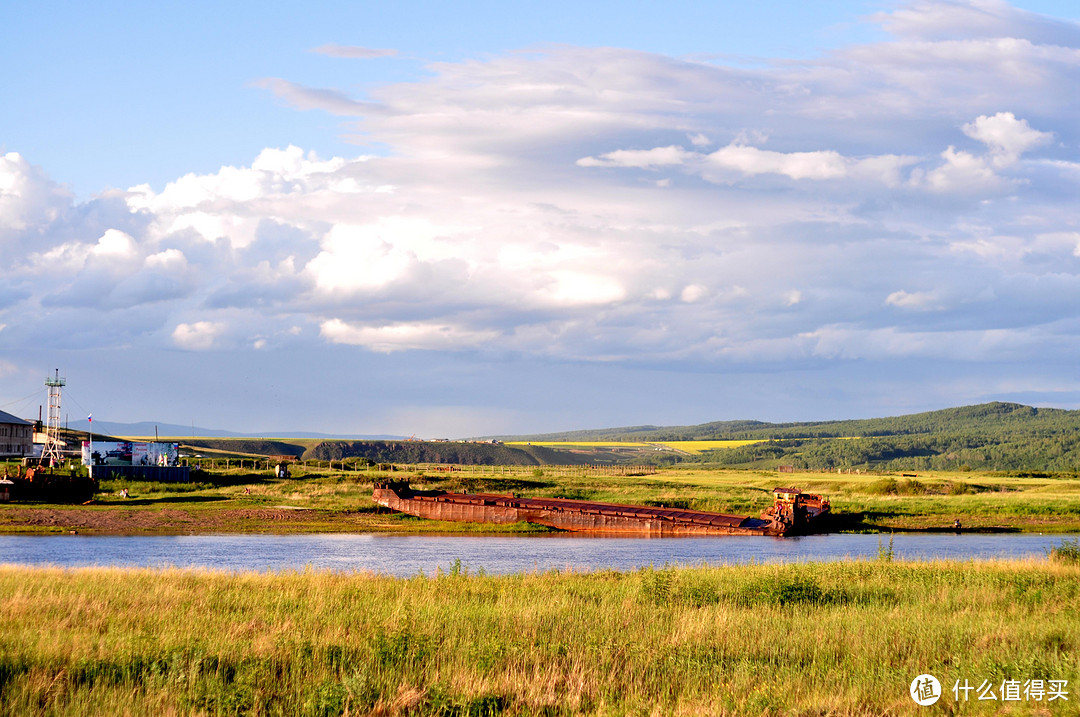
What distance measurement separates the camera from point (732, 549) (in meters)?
48.6

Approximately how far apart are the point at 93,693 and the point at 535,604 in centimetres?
921

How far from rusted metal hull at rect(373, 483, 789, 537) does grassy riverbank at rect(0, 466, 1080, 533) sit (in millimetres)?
1481

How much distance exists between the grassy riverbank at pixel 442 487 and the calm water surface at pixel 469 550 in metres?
4.71

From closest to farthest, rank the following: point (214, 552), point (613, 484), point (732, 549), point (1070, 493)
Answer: point (214, 552) < point (732, 549) < point (1070, 493) < point (613, 484)

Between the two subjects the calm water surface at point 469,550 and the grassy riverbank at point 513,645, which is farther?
the calm water surface at point 469,550

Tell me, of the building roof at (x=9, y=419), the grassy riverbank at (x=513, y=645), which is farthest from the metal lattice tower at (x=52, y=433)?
the grassy riverbank at (x=513, y=645)

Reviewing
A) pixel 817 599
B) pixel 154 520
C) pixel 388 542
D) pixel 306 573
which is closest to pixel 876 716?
pixel 817 599

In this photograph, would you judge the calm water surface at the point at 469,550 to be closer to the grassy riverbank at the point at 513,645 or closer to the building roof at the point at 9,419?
the grassy riverbank at the point at 513,645

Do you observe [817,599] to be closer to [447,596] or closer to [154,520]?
[447,596]

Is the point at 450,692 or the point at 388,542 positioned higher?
the point at 450,692

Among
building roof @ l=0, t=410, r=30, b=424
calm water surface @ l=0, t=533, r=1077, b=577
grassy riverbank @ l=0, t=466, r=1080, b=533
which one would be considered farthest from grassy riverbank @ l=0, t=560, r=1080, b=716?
building roof @ l=0, t=410, r=30, b=424

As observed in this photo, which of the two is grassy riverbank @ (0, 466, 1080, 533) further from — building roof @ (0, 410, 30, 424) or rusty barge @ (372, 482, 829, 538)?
building roof @ (0, 410, 30, 424)

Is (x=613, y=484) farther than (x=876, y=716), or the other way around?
(x=613, y=484)

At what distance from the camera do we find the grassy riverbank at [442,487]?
55344 millimetres
